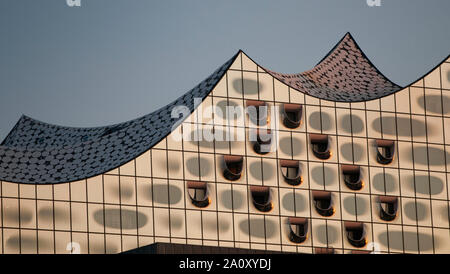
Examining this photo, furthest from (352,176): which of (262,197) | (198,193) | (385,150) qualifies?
(198,193)

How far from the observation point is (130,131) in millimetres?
61500

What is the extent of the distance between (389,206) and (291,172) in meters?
4.97

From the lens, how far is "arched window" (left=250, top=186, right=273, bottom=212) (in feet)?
189

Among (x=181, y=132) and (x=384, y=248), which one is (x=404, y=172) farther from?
(x=181, y=132)

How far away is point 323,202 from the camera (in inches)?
2327

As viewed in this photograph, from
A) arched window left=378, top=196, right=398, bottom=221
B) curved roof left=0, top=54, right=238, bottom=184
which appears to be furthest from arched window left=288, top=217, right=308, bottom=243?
curved roof left=0, top=54, right=238, bottom=184

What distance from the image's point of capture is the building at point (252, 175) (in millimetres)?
56469

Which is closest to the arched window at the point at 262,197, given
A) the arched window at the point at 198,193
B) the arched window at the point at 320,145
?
the arched window at the point at 198,193

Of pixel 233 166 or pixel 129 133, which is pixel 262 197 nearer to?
pixel 233 166

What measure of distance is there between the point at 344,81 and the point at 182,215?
12.4m

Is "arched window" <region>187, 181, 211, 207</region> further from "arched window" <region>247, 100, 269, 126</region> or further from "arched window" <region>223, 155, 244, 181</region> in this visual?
"arched window" <region>247, 100, 269, 126</region>

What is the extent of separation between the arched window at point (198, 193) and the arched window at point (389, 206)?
322 inches

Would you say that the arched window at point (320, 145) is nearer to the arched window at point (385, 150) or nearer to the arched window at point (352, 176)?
the arched window at point (352, 176)
